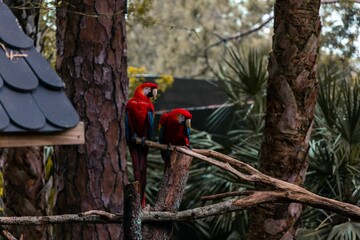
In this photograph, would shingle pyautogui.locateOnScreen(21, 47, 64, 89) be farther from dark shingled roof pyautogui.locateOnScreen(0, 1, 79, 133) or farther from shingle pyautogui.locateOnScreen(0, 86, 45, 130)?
shingle pyautogui.locateOnScreen(0, 86, 45, 130)

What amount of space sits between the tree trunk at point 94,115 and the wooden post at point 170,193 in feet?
7.21

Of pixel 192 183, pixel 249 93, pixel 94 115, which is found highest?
pixel 94 115

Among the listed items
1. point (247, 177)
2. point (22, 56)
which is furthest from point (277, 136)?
point (22, 56)

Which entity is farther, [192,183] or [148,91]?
[192,183]

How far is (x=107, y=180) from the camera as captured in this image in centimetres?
488

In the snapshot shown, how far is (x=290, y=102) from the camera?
427 cm

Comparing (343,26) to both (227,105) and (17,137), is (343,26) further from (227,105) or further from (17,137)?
(17,137)

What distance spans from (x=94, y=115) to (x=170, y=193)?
7.63ft

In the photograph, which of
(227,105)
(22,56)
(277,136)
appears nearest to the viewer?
(22,56)

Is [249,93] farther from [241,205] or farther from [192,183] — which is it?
[241,205]

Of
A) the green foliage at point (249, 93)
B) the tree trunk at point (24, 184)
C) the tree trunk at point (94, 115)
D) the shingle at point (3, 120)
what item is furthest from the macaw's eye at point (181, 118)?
the green foliage at point (249, 93)

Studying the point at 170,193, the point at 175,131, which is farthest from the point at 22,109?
the point at 175,131

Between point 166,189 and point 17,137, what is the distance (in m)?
0.62

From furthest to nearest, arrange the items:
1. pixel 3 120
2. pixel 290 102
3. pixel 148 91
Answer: pixel 290 102 < pixel 148 91 < pixel 3 120
